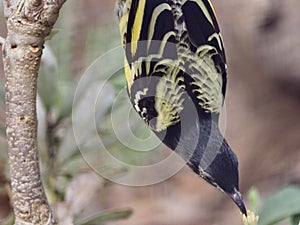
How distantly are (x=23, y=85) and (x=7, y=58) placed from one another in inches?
0.8

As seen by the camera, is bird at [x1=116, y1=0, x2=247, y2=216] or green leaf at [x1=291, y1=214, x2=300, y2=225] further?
green leaf at [x1=291, y1=214, x2=300, y2=225]

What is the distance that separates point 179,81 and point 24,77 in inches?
4.2

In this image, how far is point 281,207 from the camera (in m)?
0.86

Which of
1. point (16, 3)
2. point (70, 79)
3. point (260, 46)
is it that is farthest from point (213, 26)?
point (260, 46)

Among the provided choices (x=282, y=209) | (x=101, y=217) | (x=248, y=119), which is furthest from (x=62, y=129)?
(x=248, y=119)

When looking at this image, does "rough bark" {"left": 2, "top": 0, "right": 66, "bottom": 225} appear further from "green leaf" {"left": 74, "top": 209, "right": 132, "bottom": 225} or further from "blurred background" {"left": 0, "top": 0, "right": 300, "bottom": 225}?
"blurred background" {"left": 0, "top": 0, "right": 300, "bottom": 225}

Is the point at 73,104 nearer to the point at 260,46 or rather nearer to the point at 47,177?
the point at 47,177

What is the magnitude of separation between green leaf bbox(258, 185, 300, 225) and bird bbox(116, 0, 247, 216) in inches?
13.0

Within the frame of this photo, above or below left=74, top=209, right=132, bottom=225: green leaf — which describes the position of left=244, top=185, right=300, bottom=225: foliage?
below

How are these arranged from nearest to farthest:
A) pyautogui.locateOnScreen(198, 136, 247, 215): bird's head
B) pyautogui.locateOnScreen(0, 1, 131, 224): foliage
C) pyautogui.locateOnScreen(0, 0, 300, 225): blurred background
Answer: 1. pyautogui.locateOnScreen(198, 136, 247, 215): bird's head
2. pyautogui.locateOnScreen(0, 1, 131, 224): foliage
3. pyautogui.locateOnScreen(0, 0, 300, 225): blurred background

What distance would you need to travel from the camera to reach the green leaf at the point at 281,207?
2.68ft

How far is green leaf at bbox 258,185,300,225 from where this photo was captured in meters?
0.82

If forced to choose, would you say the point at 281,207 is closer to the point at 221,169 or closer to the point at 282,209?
the point at 282,209

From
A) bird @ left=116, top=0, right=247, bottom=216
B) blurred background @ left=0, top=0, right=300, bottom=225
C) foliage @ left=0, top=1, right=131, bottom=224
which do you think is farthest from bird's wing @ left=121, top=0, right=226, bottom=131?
blurred background @ left=0, top=0, right=300, bottom=225
